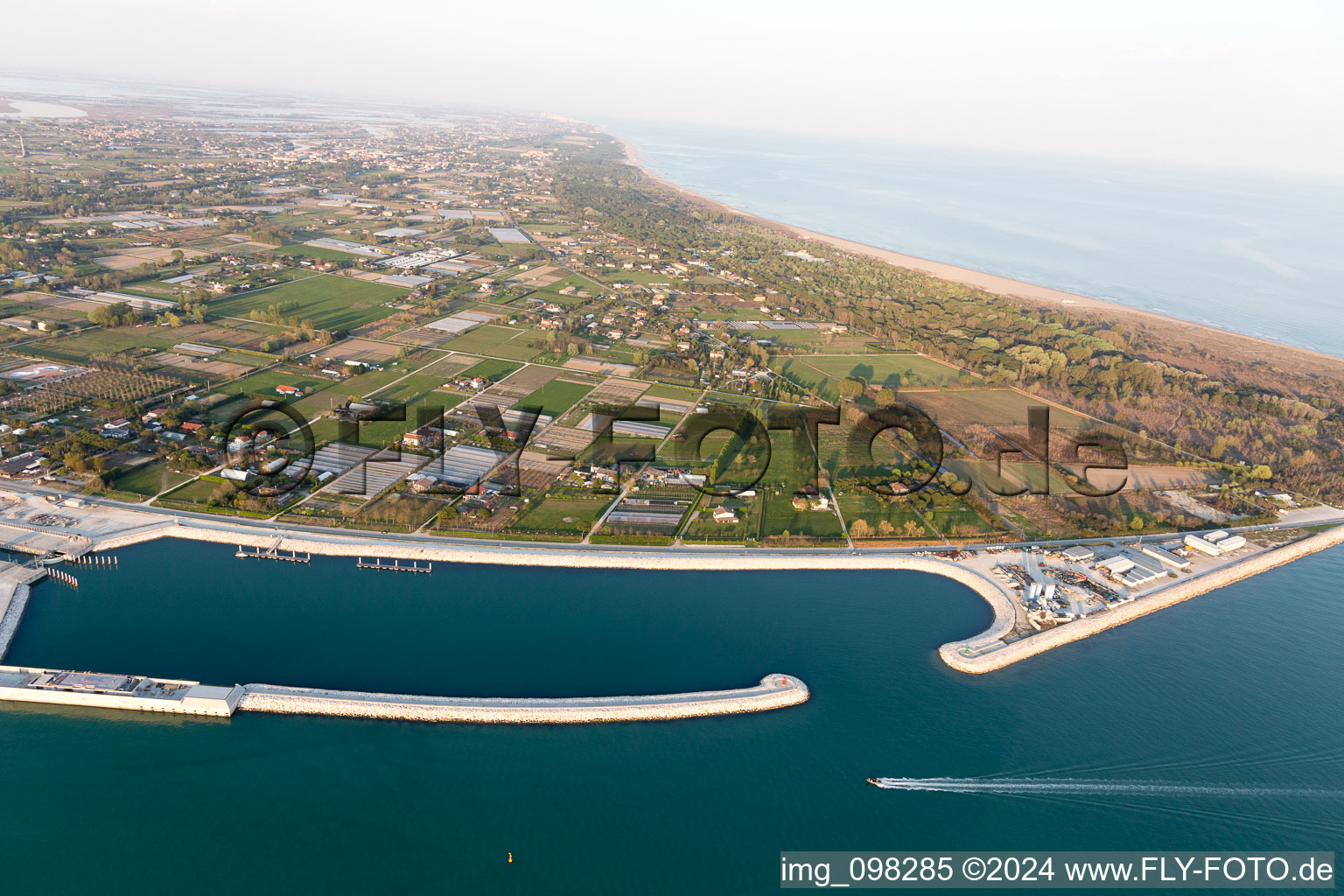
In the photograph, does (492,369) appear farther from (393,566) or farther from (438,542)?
(393,566)

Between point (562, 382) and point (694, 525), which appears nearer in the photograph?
point (694, 525)

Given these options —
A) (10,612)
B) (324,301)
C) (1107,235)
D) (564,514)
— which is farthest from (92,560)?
(1107,235)

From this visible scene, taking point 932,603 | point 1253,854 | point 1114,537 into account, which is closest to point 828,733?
point 932,603

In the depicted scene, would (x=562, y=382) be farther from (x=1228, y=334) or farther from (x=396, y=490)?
(x=1228, y=334)

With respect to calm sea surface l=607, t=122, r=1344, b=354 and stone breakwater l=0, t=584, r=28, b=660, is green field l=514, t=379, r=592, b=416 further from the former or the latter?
calm sea surface l=607, t=122, r=1344, b=354

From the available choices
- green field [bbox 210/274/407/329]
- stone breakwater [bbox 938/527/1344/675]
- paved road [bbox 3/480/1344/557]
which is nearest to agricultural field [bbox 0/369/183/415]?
paved road [bbox 3/480/1344/557]
